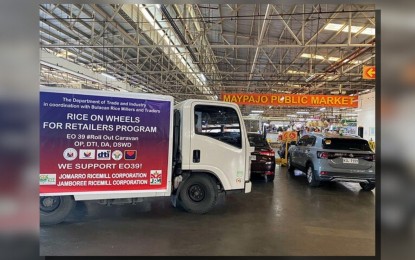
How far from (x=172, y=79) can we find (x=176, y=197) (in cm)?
1662

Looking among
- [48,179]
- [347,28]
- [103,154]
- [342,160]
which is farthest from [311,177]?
[48,179]

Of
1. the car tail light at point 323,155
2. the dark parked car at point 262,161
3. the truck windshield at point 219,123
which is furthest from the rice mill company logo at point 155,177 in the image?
the car tail light at point 323,155

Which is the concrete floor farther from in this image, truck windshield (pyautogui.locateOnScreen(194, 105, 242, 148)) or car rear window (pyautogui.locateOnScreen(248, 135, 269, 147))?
car rear window (pyautogui.locateOnScreen(248, 135, 269, 147))

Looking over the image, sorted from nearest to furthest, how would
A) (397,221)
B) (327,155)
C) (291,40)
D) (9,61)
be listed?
1. (9,61)
2. (397,221)
3. (327,155)
4. (291,40)

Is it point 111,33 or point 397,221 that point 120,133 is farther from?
point 111,33

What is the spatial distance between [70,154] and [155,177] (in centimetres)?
155

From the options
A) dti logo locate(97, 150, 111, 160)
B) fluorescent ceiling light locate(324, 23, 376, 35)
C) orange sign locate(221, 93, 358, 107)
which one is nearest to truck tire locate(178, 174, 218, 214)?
dti logo locate(97, 150, 111, 160)

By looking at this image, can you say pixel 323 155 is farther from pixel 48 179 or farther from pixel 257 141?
pixel 48 179

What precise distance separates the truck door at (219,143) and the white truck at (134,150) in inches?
0.8

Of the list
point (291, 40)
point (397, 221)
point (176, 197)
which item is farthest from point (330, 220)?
point (291, 40)

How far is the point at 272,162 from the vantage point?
979 cm

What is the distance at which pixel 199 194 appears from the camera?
20.0ft

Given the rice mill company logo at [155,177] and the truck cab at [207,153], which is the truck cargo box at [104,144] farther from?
the truck cab at [207,153]

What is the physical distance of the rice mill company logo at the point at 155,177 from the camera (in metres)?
5.49
